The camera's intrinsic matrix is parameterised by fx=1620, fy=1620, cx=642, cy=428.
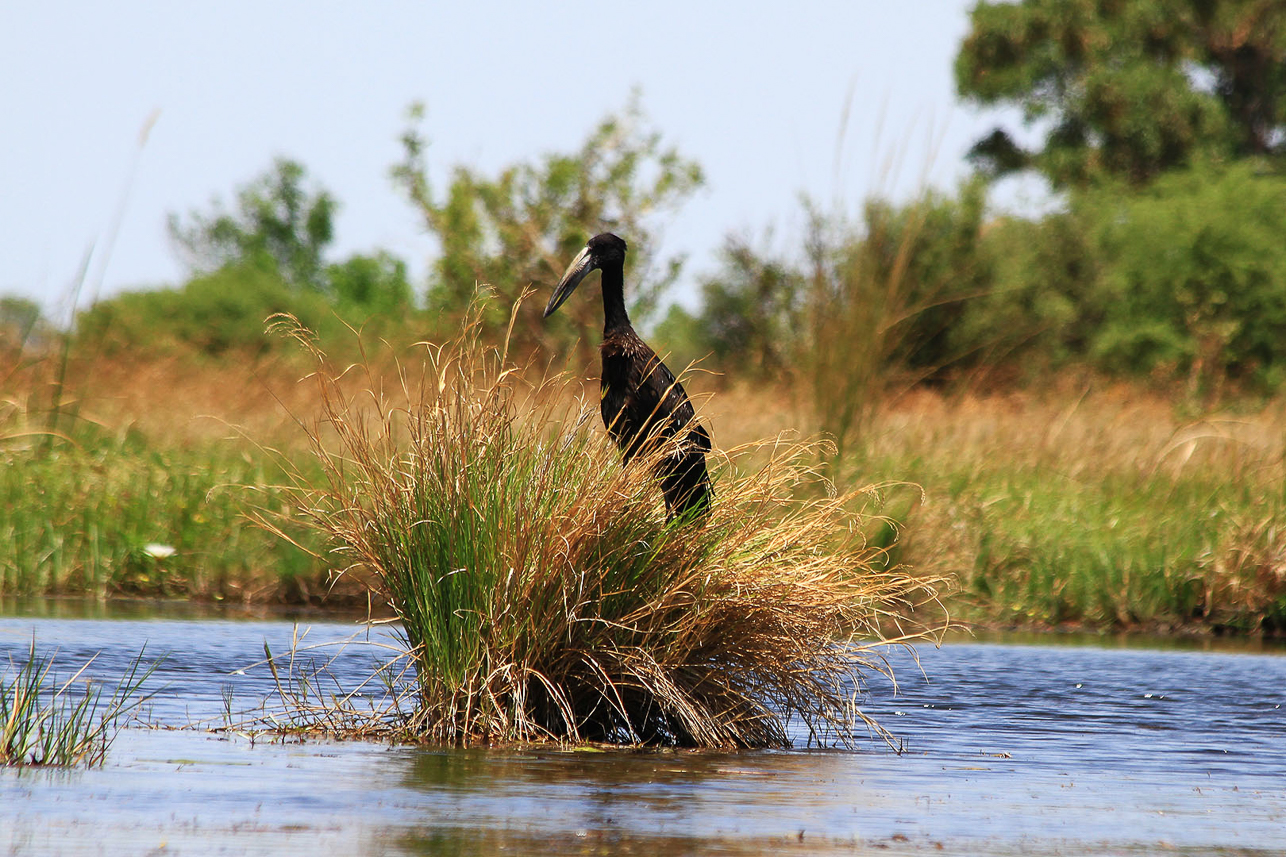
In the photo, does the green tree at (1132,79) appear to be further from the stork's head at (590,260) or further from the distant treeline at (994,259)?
the stork's head at (590,260)

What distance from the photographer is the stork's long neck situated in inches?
291

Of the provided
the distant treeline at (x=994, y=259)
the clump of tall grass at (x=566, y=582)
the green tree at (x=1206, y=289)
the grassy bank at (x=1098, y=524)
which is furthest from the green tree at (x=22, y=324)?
the green tree at (x=1206, y=289)

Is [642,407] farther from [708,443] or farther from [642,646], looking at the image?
[642,646]

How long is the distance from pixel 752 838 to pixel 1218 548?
8157 mm

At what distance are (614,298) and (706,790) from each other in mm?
3269

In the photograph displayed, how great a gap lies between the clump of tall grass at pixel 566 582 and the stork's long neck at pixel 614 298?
4.90 feet

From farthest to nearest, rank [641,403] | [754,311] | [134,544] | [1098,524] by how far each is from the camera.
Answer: [754,311], [1098,524], [134,544], [641,403]

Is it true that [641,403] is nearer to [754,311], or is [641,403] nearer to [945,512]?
[945,512]

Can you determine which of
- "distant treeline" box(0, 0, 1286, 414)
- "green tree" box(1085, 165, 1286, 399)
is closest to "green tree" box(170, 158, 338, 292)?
"distant treeline" box(0, 0, 1286, 414)

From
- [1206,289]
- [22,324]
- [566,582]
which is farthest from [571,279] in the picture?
[1206,289]

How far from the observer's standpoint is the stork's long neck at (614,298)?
739 cm

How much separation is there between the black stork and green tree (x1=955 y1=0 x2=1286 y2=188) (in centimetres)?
3686

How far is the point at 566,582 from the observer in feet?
18.2

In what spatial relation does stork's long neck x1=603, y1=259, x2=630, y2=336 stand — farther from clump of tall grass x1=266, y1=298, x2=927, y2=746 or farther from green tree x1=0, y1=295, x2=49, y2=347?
green tree x1=0, y1=295, x2=49, y2=347
